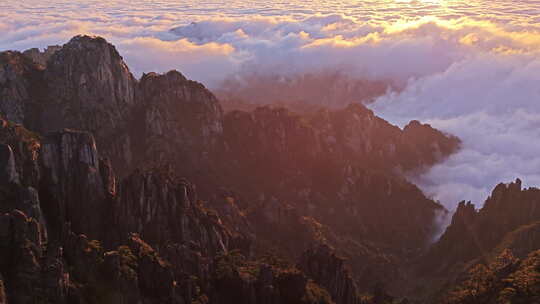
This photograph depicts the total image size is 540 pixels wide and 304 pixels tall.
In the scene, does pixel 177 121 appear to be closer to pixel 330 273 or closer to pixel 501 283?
pixel 330 273

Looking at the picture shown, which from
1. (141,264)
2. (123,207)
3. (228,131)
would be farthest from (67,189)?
(228,131)

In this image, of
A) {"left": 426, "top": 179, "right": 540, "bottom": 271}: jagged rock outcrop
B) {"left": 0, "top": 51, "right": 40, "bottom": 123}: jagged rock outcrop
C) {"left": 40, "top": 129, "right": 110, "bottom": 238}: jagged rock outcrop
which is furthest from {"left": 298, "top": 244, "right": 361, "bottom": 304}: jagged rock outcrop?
{"left": 0, "top": 51, "right": 40, "bottom": 123}: jagged rock outcrop

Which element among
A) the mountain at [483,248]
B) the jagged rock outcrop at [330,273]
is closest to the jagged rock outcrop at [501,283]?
the mountain at [483,248]

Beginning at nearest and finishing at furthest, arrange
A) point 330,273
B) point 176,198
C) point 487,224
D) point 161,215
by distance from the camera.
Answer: point 161,215, point 176,198, point 330,273, point 487,224

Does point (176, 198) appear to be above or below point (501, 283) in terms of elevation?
above

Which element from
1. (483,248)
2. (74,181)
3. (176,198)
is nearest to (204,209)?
(176,198)

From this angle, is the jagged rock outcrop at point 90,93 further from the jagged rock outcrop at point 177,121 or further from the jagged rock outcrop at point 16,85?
the jagged rock outcrop at point 177,121

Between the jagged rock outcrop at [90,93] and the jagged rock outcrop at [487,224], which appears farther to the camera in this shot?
the jagged rock outcrop at [90,93]

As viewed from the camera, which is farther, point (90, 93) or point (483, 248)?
point (90, 93)

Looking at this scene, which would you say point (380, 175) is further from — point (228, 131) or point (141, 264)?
point (141, 264)

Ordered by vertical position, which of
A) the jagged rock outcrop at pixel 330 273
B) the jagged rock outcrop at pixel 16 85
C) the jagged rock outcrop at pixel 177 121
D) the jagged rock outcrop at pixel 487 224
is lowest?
the jagged rock outcrop at pixel 487 224
